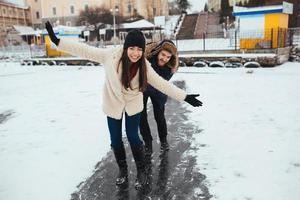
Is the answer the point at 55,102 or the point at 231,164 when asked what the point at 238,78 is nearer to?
the point at 55,102

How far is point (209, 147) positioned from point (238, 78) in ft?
23.3

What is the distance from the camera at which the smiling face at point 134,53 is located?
301 cm

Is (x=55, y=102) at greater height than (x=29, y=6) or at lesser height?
lesser

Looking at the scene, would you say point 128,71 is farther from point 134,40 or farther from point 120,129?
point 120,129

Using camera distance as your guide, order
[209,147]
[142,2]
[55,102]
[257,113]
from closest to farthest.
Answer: [209,147], [257,113], [55,102], [142,2]

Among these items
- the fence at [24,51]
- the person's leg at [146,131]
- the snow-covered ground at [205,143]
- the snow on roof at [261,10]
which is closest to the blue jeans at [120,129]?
the snow-covered ground at [205,143]

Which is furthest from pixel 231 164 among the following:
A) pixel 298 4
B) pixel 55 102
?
pixel 298 4

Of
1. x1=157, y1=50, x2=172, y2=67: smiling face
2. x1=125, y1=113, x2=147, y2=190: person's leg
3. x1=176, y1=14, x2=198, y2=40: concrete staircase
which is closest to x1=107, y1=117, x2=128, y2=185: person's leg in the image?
x1=125, y1=113, x2=147, y2=190: person's leg

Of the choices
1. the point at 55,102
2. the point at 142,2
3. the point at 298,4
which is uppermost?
the point at 142,2

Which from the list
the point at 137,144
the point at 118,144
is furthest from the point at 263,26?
the point at 118,144

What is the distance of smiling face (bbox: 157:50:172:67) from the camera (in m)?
3.76

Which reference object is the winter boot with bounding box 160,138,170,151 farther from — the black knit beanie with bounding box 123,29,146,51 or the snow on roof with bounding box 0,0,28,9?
the snow on roof with bounding box 0,0,28,9

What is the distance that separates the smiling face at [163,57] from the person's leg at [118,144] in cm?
97

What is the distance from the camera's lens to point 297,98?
7.14 meters
